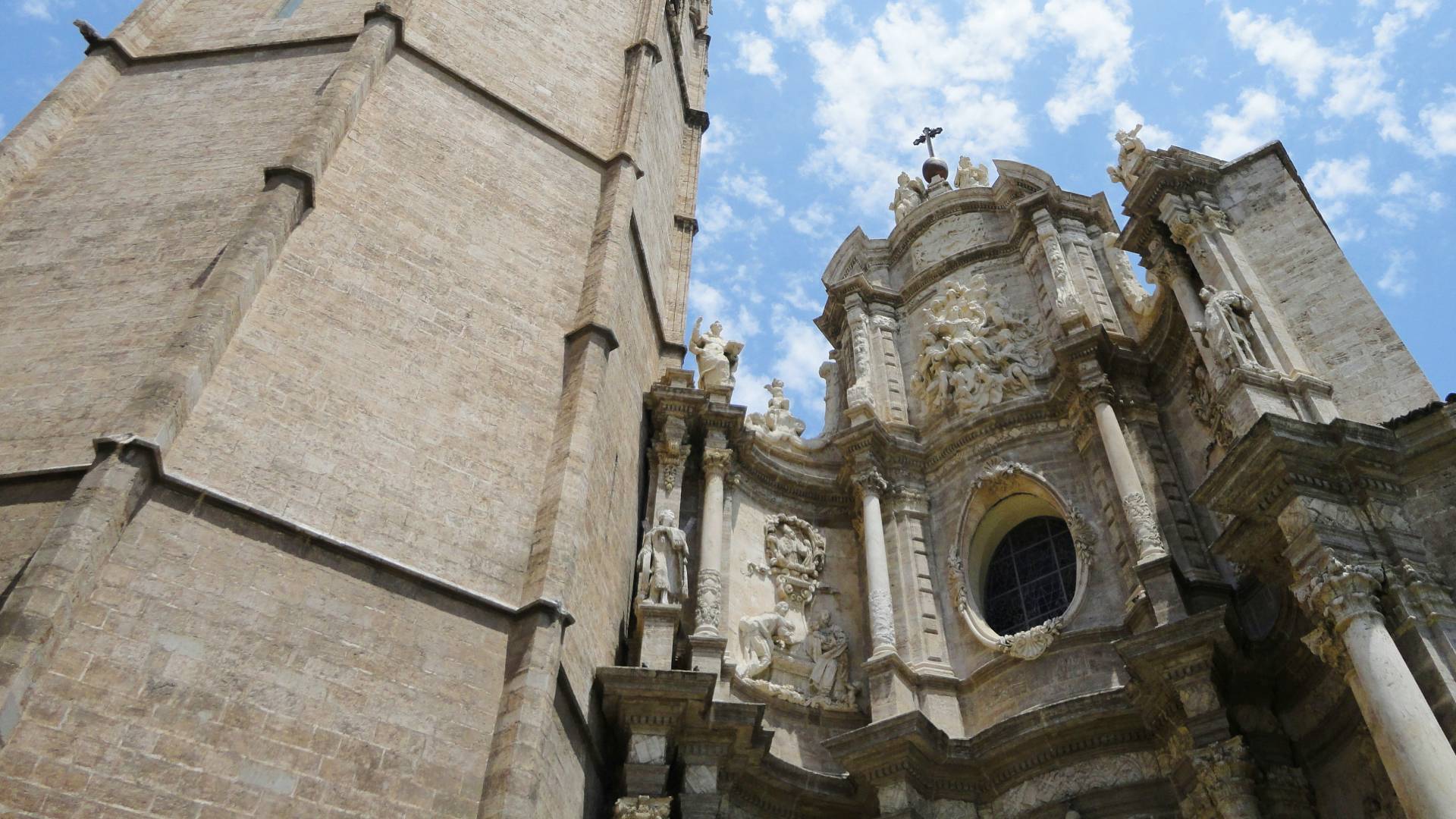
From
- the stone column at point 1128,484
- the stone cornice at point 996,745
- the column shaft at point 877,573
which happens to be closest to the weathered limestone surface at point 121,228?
the stone cornice at point 996,745

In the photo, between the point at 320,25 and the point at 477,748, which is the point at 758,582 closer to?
the point at 477,748

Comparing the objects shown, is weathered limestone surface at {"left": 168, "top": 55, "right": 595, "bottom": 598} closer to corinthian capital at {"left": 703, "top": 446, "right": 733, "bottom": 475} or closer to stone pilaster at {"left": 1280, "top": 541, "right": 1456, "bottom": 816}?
corinthian capital at {"left": 703, "top": 446, "right": 733, "bottom": 475}

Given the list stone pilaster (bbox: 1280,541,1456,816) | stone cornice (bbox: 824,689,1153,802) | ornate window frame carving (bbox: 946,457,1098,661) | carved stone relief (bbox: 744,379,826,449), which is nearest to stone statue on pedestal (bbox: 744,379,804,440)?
carved stone relief (bbox: 744,379,826,449)

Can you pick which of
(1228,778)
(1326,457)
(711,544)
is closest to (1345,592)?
(1326,457)

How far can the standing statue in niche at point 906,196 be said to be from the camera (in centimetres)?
1864

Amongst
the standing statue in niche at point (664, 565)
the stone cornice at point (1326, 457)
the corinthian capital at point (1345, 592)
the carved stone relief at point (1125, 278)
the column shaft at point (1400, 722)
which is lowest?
the column shaft at point (1400, 722)

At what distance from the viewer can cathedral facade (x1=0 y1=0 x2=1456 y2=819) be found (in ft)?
26.4

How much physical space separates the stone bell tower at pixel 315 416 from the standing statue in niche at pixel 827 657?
86.3 inches

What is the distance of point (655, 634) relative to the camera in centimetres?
1134

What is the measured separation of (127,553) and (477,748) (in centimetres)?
280

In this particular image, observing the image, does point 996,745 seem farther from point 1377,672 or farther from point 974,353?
point 974,353

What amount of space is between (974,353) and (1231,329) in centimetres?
460

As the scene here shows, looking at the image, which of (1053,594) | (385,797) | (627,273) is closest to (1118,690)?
(1053,594)

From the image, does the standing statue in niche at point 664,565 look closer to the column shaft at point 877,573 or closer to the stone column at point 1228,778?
the column shaft at point 877,573
